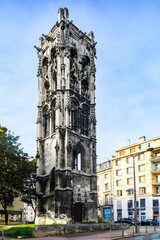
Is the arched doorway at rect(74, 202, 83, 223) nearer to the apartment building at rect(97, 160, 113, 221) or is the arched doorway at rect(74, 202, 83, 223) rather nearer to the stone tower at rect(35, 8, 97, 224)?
the stone tower at rect(35, 8, 97, 224)

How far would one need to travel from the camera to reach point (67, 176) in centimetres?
3331

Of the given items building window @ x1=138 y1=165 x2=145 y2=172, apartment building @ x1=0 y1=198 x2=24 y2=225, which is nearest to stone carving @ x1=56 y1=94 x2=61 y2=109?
apartment building @ x1=0 y1=198 x2=24 y2=225

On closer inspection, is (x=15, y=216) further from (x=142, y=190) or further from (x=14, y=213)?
(x=142, y=190)

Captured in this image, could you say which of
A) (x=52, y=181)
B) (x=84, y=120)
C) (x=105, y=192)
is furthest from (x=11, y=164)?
(x=105, y=192)

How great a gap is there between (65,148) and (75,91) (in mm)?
9052

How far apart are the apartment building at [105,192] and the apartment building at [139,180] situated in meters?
1.57

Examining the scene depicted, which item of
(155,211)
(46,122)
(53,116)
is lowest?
(155,211)

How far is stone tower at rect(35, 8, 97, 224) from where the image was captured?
34156mm

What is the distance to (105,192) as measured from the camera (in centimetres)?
6500

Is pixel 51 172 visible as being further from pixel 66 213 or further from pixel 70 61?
pixel 70 61

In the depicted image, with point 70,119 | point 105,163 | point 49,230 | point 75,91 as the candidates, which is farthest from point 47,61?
point 105,163

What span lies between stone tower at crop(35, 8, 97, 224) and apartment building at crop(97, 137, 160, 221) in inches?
649

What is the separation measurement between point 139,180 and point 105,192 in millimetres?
11760

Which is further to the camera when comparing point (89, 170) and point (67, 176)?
point (89, 170)
